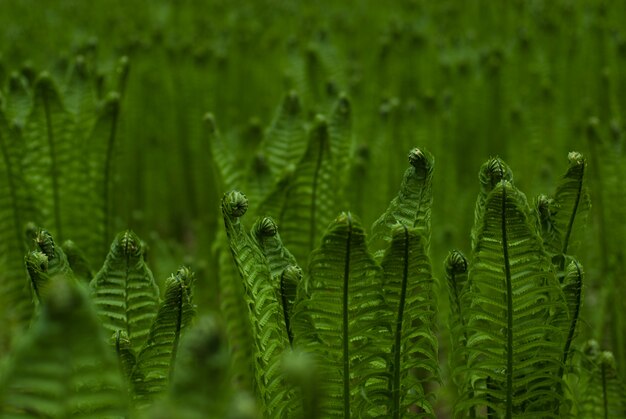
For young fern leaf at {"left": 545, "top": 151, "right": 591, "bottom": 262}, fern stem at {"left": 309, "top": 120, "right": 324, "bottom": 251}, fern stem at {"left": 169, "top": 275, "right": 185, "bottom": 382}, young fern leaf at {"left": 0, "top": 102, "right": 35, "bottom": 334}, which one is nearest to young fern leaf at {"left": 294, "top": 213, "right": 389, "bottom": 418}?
fern stem at {"left": 169, "top": 275, "right": 185, "bottom": 382}

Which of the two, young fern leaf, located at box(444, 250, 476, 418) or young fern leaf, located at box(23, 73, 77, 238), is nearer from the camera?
young fern leaf, located at box(444, 250, 476, 418)

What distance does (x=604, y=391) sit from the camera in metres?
0.83

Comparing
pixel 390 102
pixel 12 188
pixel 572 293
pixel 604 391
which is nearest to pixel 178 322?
pixel 572 293

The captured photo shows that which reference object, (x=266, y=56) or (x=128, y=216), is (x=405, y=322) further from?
(x=266, y=56)

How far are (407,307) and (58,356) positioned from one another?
0.35m

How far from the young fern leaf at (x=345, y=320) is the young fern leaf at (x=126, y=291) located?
18 cm

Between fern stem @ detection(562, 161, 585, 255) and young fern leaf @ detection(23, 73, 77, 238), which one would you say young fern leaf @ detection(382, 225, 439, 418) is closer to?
fern stem @ detection(562, 161, 585, 255)

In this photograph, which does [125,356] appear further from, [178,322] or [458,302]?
[458,302]

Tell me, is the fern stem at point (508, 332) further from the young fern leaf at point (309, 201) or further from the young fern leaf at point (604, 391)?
the young fern leaf at point (309, 201)

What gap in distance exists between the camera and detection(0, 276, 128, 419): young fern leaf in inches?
15.2

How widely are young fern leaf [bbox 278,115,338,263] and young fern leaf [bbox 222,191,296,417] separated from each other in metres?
0.29

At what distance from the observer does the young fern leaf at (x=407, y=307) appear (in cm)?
63

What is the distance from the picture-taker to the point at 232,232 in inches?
28.1

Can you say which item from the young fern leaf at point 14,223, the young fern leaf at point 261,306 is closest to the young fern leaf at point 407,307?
the young fern leaf at point 261,306
